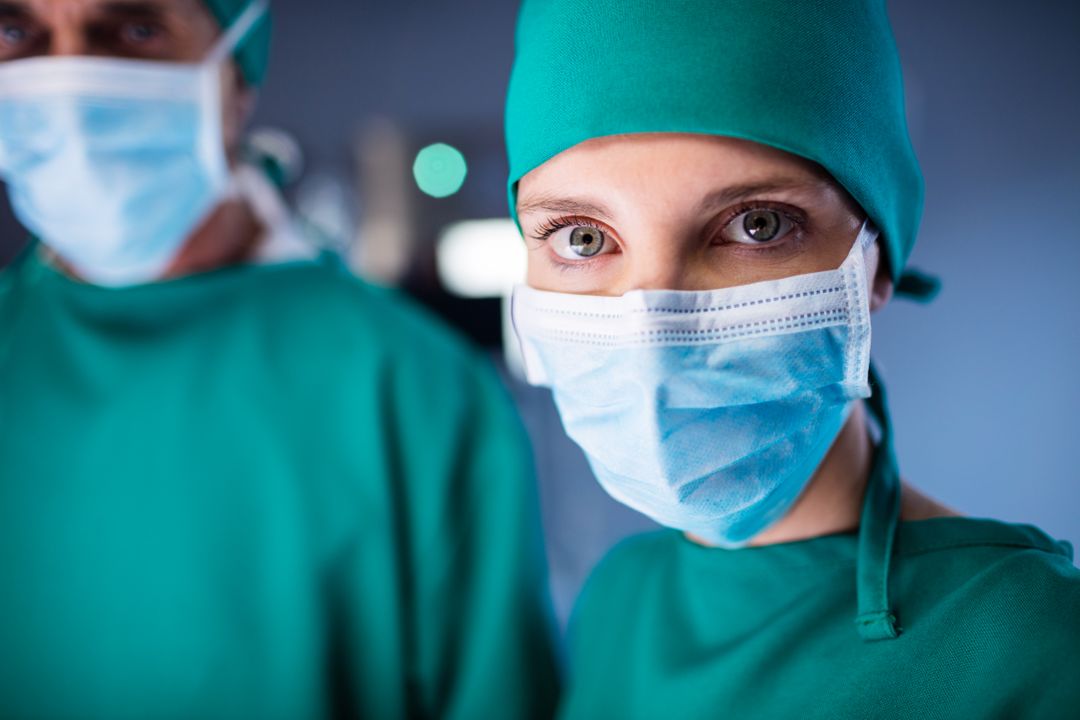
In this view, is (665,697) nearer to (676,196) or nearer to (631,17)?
(676,196)

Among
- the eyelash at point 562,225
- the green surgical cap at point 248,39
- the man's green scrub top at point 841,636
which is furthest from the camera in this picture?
the green surgical cap at point 248,39

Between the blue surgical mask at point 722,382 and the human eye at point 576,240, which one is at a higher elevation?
the human eye at point 576,240

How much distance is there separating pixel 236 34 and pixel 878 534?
4.20 ft

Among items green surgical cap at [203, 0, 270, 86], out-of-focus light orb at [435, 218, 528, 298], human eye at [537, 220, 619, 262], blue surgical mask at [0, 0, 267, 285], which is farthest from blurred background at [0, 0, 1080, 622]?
human eye at [537, 220, 619, 262]

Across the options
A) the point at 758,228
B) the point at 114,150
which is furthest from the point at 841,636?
the point at 114,150

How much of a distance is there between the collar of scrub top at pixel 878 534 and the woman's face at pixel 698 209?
0.63ft

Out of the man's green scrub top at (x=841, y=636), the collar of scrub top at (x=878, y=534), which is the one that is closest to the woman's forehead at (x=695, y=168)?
the collar of scrub top at (x=878, y=534)

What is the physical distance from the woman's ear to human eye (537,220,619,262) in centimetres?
30

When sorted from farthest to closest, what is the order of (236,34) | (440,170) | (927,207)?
(440,170), (927,207), (236,34)

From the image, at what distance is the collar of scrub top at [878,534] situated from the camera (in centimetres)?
78

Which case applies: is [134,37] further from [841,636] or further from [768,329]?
[841,636]

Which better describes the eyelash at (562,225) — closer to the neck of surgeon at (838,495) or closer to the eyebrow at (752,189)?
the eyebrow at (752,189)

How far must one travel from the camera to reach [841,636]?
83 cm

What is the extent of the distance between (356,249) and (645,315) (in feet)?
11.6
